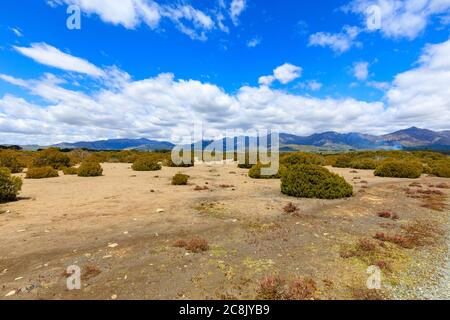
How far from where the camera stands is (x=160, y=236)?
8680 millimetres

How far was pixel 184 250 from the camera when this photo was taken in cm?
744

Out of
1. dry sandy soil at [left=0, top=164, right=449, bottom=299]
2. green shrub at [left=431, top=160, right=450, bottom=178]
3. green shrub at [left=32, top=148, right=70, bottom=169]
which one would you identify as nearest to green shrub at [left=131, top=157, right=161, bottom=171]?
green shrub at [left=32, top=148, right=70, bottom=169]

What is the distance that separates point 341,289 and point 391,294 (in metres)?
0.92

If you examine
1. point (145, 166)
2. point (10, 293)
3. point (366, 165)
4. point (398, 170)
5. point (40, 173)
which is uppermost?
point (145, 166)

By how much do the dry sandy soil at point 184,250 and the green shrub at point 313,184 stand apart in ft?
4.12

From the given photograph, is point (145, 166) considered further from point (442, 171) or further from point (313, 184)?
point (442, 171)

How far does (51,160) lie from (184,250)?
33.6 meters

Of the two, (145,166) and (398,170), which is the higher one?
(145,166)

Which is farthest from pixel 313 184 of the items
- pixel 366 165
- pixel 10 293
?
pixel 366 165

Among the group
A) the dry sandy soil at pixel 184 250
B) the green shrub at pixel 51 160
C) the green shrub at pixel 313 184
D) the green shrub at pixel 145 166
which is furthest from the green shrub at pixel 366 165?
the green shrub at pixel 51 160
